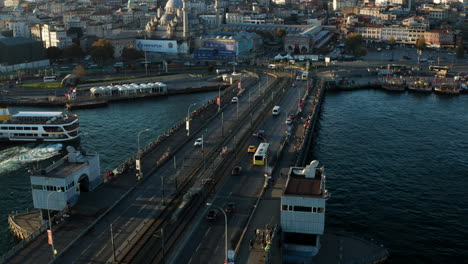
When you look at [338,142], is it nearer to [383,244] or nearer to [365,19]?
[383,244]

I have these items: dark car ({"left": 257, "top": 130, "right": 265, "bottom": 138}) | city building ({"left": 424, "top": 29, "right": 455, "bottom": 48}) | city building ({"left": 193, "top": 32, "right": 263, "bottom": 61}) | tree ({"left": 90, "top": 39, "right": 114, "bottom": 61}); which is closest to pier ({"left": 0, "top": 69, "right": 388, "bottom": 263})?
dark car ({"left": 257, "top": 130, "right": 265, "bottom": 138})

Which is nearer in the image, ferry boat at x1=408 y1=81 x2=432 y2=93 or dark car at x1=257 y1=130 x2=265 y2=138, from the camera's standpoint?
dark car at x1=257 y1=130 x2=265 y2=138

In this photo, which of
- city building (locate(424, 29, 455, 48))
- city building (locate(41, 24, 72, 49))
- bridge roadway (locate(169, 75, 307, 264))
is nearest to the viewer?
bridge roadway (locate(169, 75, 307, 264))

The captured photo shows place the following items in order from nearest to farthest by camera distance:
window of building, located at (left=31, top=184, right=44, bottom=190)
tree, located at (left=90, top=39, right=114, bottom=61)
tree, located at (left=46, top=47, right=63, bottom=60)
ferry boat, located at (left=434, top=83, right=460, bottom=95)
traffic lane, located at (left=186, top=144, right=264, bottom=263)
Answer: traffic lane, located at (left=186, top=144, right=264, bottom=263)
window of building, located at (left=31, top=184, right=44, bottom=190)
ferry boat, located at (left=434, top=83, right=460, bottom=95)
tree, located at (left=90, top=39, right=114, bottom=61)
tree, located at (left=46, top=47, right=63, bottom=60)

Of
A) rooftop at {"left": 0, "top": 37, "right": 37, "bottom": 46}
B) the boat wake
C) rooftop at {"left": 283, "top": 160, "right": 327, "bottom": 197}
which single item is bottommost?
the boat wake

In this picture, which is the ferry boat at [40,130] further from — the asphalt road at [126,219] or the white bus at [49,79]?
the white bus at [49,79]

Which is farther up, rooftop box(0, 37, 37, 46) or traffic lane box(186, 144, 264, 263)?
rooftop box(0, 37, 37, 46)

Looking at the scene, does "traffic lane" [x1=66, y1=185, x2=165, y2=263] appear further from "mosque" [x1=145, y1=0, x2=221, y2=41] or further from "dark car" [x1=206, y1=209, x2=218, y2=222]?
"mosque" [x1=145, y1=0, x2=221, y2=41]
